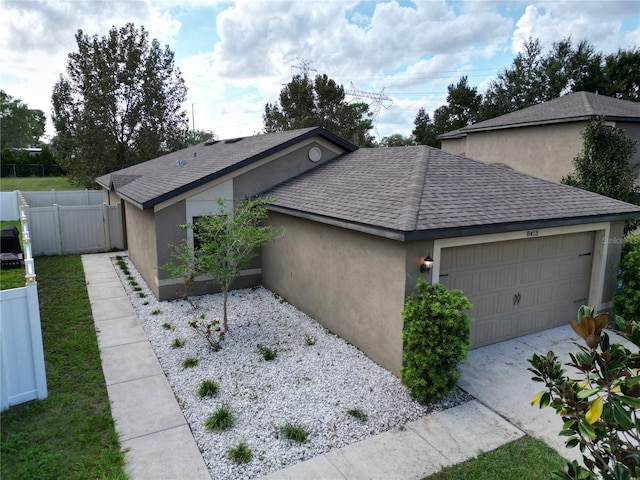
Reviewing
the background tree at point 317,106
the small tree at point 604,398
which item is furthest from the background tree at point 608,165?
the background tree at point 317,106

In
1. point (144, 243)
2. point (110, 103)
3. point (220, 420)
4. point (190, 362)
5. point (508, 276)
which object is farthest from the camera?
point (110, 103)

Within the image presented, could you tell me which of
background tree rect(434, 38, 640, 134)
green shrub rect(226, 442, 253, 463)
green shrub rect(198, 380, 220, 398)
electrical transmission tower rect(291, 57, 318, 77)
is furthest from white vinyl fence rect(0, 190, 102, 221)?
background tree rect(434, 38, 640, 134)

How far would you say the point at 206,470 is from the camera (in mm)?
4969

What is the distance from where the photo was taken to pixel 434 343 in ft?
20.1

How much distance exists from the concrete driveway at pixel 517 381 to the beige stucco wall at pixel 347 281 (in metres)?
1.50

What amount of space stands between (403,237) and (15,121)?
8396cm

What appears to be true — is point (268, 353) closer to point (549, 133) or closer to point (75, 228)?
point (75, 228)

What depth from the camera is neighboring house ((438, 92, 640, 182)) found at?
15.9 meters

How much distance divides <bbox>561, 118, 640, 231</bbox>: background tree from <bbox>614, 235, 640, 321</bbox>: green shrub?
3502mm

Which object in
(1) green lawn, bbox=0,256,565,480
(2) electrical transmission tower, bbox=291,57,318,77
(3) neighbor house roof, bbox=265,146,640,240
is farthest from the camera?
(2) electrical transmission tower, bbox=291,57,318,77

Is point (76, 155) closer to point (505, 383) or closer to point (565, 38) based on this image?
point (505, 383)

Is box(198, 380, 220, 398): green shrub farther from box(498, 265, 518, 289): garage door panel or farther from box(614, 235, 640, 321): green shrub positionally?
box(614, 235, 640, 321): green shrub

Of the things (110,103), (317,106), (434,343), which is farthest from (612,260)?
(317,106)

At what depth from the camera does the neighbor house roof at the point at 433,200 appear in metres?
7.26
